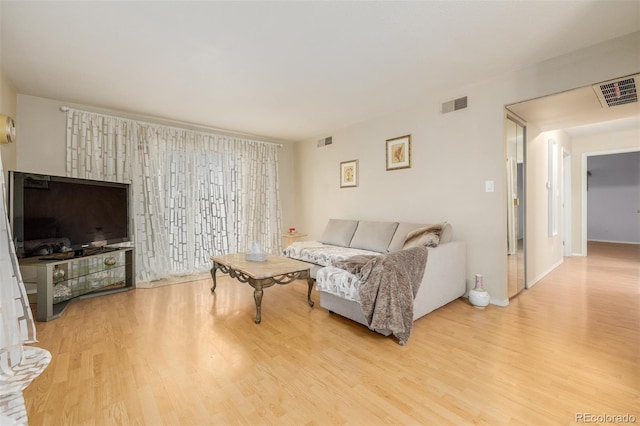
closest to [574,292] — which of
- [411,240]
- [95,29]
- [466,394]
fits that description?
[411,240]

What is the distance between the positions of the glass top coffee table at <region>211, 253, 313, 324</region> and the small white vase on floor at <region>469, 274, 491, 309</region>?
1.67m

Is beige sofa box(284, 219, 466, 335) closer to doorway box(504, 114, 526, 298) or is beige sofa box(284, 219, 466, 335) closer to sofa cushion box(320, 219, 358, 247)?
sofa cushion box(320, 219, 358, 247)

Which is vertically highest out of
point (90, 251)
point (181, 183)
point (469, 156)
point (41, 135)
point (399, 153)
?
point (41, 135)

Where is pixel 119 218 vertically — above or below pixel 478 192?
below

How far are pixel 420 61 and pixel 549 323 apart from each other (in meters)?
2.58

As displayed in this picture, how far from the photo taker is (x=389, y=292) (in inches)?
84.5

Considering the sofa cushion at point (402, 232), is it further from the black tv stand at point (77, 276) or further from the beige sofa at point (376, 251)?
the black tv stand at point (77, 276)

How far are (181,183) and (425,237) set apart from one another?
3.55 m

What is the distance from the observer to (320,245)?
418 cm

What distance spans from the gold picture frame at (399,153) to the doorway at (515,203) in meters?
1.11

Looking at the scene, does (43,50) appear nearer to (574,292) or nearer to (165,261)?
(165,261)

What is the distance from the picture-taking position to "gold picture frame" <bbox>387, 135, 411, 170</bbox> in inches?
145

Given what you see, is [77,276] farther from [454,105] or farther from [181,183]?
[454,105]

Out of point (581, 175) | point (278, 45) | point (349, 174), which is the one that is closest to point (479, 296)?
point (349, 174)
